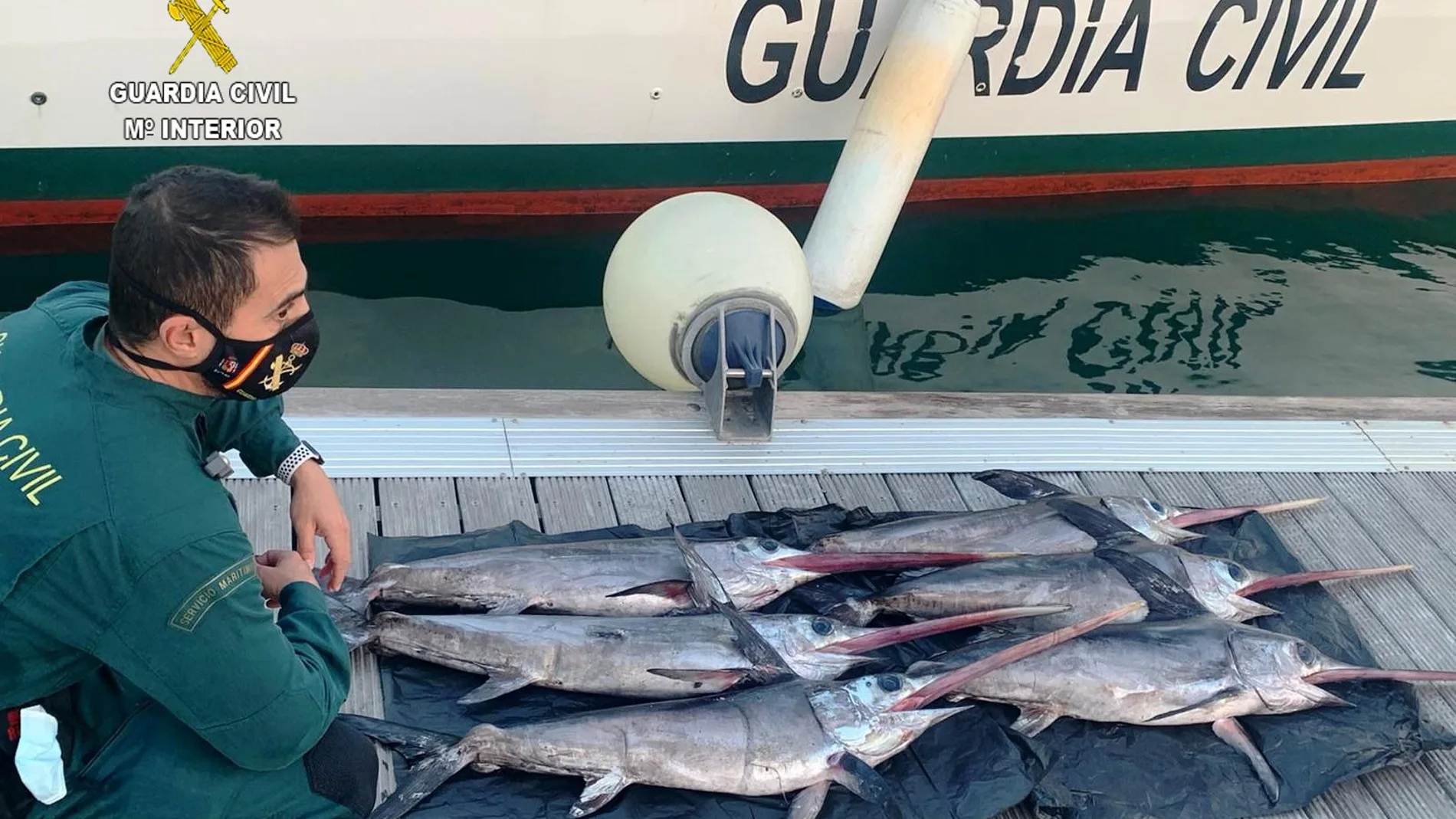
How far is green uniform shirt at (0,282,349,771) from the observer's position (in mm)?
1694

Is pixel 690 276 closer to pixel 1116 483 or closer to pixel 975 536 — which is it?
pixel 975 536

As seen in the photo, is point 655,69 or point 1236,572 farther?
point 655,69

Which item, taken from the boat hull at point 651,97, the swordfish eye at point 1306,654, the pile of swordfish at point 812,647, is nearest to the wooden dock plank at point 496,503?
the pile of swordfish at point 812,647

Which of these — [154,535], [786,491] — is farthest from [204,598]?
[786,491]

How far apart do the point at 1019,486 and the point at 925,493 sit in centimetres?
28

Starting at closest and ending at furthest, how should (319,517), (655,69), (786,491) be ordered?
(319,517) < (786,491) < (655,69)

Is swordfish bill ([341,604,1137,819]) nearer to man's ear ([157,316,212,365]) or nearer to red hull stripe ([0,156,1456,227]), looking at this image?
man's ear ([157,316,212,365])

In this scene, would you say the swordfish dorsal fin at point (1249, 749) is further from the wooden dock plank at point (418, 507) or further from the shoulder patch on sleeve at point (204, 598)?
the shoulder patch on sleeve at point (204, 598)

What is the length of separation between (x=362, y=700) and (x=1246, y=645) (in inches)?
81.0

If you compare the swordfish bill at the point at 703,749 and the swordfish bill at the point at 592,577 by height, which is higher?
the swordfish bill at the point at 703,749

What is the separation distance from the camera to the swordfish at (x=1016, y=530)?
135 inches

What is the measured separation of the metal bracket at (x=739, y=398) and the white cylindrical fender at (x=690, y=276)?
0.09 meters

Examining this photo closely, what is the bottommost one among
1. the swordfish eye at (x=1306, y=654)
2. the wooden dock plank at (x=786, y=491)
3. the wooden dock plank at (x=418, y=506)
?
the wooden dock plank at (x=418, y=506)

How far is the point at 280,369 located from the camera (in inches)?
77.5
